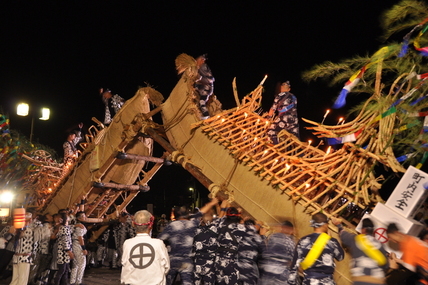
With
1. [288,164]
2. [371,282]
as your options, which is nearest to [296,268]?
[371,282]

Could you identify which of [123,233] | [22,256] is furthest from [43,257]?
[123,233]

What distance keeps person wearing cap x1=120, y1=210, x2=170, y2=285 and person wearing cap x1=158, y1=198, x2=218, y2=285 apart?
5.02ft

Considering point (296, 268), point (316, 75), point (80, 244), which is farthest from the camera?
point (80, 244)

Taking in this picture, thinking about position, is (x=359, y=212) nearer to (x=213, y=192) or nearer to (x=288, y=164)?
(x=288, y=164)

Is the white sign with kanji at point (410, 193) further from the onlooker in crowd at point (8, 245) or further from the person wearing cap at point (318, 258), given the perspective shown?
the onlooker in crowd at point (8, 245)

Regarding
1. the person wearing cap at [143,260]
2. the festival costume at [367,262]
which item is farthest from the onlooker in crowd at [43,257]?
the festival costume at [367,262]

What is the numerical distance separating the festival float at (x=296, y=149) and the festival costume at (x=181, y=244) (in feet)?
3.56

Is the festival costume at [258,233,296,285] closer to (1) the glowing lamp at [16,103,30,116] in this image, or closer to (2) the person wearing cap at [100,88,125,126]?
(2) the person wearing cap at [100,88,125,126]

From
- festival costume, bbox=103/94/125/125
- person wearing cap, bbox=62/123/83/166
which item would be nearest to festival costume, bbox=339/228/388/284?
festival costume, bbox=103/94/125/125

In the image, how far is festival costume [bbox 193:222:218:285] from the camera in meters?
6.04

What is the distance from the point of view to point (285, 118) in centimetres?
780

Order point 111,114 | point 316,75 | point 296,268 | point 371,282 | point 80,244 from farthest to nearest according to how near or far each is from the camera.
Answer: point 111,114
point 80,244
point 316,75
point 296,268
point 371,282

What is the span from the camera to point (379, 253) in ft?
14.8

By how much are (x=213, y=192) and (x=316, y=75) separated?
2450mm
